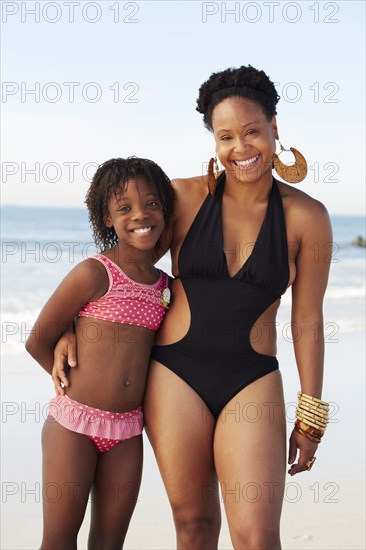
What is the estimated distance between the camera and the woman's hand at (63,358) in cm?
296

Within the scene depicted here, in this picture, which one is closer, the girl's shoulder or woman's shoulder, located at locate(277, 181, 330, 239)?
the girl's shoulder

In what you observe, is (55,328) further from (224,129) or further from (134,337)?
(224,129)

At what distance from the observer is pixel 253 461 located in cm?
282

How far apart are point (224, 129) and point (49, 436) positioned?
129 centimetres

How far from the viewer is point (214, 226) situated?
10.00 feet

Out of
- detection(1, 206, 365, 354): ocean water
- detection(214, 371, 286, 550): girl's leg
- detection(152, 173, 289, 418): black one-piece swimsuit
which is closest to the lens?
detection(214, 371, 286, 550): girl's leg

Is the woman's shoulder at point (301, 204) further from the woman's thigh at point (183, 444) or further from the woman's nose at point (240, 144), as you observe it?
the woman's thigh at point (183, 444)

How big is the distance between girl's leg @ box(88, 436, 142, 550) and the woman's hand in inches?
12.2

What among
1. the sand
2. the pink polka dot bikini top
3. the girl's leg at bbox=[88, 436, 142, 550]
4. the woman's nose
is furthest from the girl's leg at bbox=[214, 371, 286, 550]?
the sand

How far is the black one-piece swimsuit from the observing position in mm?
2980

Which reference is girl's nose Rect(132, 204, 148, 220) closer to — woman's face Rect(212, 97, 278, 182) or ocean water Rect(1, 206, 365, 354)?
woman's face Rect(212, 97, 278, 182)

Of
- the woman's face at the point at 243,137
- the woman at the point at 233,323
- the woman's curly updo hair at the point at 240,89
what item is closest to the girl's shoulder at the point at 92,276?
the woman at the point at 233,323

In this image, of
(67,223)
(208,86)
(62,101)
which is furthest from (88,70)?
(208,86)

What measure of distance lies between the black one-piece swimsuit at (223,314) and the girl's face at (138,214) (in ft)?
0.49
